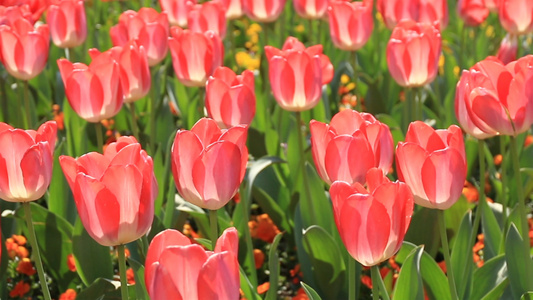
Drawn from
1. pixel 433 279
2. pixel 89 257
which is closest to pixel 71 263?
pixel 89 257

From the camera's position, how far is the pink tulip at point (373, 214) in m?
1.59

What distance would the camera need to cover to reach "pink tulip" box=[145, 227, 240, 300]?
51.6 inches

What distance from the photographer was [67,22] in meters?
3.41

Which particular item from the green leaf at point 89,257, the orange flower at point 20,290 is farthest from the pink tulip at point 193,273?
the orange flower at point 20,290

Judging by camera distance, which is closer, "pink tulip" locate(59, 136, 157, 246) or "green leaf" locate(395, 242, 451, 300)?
"pink tulip" locate(59, 136, 157, 246)

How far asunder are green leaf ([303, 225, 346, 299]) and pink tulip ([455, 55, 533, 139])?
614mm

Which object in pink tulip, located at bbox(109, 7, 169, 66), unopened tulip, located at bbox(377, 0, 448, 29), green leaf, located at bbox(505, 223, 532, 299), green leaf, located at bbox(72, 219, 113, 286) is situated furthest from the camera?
unopened tulip, located at bbox(377, 0, 448, 29)

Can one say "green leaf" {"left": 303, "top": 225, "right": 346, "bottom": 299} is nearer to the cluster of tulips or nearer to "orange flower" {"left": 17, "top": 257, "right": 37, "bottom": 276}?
the cluster of tulips

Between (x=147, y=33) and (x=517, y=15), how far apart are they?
1395mm

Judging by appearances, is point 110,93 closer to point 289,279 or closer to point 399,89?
point 289,279

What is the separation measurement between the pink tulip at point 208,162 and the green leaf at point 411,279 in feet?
1.48

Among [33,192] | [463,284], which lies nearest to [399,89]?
[463,284]

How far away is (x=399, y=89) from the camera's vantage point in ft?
13.3

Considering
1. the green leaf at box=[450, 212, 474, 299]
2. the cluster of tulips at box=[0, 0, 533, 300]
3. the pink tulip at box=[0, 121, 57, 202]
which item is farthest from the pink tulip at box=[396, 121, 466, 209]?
the pink tulip at box=[0, 121, 57, 202]
